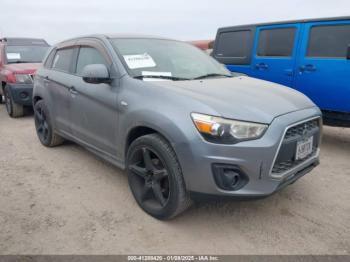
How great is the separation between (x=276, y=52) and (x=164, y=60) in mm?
2740

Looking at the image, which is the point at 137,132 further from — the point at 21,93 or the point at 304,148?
the point at 21,93

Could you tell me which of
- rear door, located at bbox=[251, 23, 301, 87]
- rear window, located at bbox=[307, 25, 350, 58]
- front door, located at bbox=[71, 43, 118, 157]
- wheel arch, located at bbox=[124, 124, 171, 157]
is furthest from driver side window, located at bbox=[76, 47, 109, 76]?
rear window, located at bbox=[307, 25, 350, 58]

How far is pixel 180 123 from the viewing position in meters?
2.45

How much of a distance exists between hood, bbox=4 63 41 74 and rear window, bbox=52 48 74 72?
2.73 metres

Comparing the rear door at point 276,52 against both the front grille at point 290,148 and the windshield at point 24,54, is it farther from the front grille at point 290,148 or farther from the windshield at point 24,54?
the windshield at point 24,54

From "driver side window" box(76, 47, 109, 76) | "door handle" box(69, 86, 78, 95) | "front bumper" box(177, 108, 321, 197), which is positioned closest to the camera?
"front bumper" box(177, 108, 321, 197)

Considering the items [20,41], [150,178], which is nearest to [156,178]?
[150,178]

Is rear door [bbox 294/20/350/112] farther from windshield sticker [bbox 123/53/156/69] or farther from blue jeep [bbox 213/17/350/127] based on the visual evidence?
windshield sticker [bbox 123/53/156/69]

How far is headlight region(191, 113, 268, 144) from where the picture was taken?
7.69ft

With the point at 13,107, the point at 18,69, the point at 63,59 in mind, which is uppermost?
the point at 63,59

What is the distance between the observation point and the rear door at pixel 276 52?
5.05 metres

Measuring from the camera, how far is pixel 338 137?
5.54m

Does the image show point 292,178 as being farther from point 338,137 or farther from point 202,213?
point 338,137

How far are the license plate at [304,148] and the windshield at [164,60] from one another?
126 centimetres
